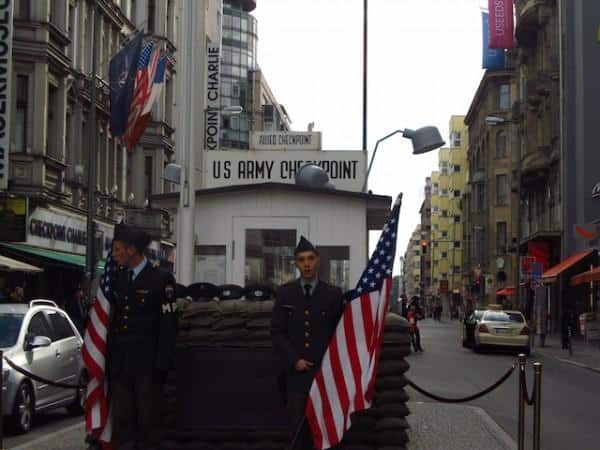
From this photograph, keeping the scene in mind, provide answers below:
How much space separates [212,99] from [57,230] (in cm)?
735

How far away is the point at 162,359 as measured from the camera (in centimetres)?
809

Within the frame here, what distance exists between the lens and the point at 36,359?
1349 centimetres

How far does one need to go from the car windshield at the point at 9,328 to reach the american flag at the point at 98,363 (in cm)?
490

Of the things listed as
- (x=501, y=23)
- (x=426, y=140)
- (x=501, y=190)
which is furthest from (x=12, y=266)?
(x=501, y=190)

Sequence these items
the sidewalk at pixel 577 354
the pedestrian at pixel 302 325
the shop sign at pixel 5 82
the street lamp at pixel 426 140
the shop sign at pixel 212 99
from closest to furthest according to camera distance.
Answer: the pedestrian at pixel 302 325 < the street lamp at pixel 426 140 < the shop sign at pixel 5 82 < the sidewalk at pixel 577 354 < the shop sign at pixel 212 99

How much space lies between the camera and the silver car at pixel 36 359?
12422mm

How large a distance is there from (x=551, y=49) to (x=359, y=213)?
135 feet

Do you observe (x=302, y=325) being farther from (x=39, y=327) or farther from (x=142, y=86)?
(x=142, y=86)

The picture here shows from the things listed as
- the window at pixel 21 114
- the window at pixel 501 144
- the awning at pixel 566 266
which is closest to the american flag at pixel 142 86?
the window at pixel 21 114

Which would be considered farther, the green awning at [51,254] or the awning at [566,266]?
the awning at [566,266]

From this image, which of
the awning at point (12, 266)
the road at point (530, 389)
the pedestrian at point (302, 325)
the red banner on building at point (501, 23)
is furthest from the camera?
the red banner on building at point (501, 23)

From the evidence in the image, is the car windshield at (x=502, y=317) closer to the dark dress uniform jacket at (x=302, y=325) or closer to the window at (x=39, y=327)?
the window at (x=39, y=327)

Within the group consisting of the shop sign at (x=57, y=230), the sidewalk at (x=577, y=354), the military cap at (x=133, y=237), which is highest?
the shop sign at (x=57, y=230)

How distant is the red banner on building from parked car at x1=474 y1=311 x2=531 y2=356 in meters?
33.4
